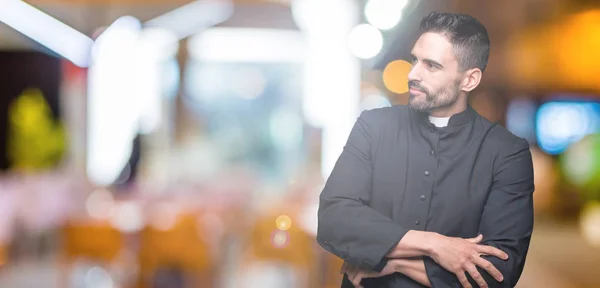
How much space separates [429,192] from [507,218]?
179mm

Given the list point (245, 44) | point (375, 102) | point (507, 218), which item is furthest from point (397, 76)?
point (245, 44)

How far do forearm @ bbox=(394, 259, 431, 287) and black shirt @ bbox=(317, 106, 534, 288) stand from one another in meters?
0.01

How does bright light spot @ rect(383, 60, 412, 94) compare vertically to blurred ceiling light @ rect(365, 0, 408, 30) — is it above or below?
below

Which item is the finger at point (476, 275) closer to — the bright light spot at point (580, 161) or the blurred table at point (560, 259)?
the blurred table at point (560, 259)

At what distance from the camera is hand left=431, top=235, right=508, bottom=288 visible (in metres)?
1.66

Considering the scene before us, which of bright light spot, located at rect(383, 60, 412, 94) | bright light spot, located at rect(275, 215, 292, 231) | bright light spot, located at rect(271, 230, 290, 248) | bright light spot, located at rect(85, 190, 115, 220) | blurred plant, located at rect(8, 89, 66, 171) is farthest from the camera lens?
blurred plant, located at rect(8, 89, 66, 171)

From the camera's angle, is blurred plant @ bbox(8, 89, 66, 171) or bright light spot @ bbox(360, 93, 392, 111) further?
blurred plant @ bbox(8, 89, 66, 171)

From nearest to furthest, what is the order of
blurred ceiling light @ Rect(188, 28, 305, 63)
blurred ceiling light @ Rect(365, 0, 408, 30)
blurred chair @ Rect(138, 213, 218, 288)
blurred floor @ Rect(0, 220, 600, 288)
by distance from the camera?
blurred ceiling light @ Rect(365, 0, 408, 30) → blurred chair @ Rect(138, 213, 218, 288) → blurred floor @ Rect(0, 220, 600, 288) → blurred ceiling light @ Rect(188, 28, 305, 63)

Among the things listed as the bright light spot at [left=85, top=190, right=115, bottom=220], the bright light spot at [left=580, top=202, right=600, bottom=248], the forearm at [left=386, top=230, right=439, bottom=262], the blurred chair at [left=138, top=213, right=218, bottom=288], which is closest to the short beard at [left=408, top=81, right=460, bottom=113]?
the forearm at [left=386, top=230, right=439, bottom=262]

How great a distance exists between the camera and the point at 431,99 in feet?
5.59

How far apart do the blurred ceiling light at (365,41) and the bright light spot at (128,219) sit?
143 inches

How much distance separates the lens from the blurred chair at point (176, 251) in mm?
5590

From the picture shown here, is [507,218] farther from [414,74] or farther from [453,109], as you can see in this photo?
[414,74]

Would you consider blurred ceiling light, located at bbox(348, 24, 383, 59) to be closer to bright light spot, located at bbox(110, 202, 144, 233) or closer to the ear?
the ear
